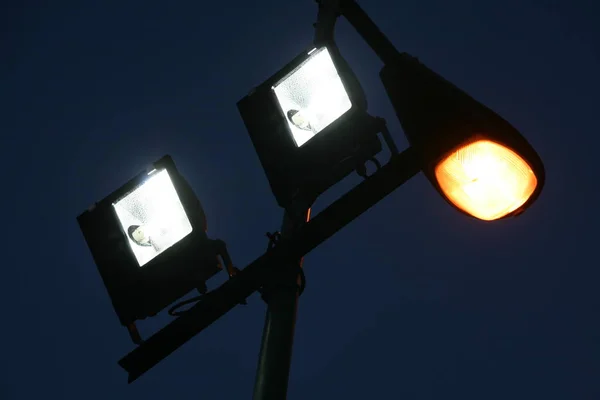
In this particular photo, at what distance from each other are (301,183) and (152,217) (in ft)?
2.83

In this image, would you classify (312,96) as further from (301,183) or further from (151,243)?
(151,243)

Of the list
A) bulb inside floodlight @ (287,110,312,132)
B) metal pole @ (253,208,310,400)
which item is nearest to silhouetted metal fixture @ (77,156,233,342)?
metal pole @ (253,208,310,400)

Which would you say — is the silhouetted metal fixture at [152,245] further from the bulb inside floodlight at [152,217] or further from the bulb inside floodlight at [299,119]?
the bulb inside floodlight at [299,119]

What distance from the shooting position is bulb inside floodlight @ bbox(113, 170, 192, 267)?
3.30 metres

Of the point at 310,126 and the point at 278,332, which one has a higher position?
the point at 310,126

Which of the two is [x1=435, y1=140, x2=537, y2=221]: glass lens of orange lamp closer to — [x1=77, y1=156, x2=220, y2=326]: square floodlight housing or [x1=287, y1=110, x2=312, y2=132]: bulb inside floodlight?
[x1=287, y1=110, x2=312, y2=132]: bulb inside floodlight

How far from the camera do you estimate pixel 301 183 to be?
3.06 m

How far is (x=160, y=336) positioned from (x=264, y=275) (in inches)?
24.1

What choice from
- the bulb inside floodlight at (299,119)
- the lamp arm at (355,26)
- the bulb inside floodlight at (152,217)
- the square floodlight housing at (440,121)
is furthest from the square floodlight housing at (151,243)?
the square floodlight housing at (440,121)

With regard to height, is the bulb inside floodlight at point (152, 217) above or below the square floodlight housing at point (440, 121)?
above

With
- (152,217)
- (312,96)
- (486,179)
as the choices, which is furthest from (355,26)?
(152,217)

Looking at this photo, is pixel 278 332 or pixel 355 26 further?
pixel 355 26

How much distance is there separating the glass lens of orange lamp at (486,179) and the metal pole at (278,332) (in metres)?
0.83

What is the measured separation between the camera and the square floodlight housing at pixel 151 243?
324 cm
